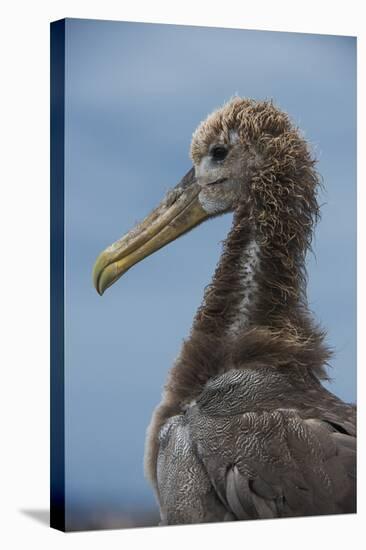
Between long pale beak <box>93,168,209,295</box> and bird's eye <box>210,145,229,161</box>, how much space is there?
0.12 meters

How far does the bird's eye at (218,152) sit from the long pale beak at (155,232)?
12 centimetres

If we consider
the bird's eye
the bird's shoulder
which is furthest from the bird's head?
the bird's shoulder

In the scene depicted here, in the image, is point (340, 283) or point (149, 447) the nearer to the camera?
point (149, 447)

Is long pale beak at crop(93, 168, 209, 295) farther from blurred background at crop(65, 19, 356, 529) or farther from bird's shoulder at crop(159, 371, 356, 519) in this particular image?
bird's shoulder at crop(159, 371, 356, 519)

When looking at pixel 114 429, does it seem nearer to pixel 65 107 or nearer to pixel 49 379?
pixel 49 379

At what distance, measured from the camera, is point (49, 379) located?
6.86 m

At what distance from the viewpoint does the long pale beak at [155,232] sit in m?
6.67

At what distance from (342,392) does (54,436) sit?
1.44 meters

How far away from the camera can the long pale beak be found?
21.9ft

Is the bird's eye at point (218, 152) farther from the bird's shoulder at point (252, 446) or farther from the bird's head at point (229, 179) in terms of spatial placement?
the bird's shoulder at point (252, 446)

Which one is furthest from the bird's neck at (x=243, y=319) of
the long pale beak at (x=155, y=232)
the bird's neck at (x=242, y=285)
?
the long pale beak at (x=155, y=232)

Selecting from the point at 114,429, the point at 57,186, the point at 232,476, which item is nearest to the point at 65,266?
the point at 57,186

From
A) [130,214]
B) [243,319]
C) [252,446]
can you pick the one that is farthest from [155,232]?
[252,446]

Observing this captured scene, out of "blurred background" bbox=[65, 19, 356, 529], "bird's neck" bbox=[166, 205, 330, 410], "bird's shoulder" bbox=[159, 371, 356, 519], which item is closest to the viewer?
"blurred background" bbox=[65, 19, 356, 529]
